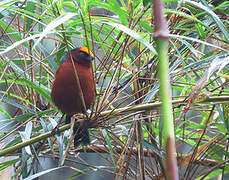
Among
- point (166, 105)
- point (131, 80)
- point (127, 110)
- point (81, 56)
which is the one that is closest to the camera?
point (166, 105)

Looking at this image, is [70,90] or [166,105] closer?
[166,105]

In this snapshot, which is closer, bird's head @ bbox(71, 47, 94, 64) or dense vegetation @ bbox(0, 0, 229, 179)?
dense vegetation @ bbox(0, 0, 229, 179)

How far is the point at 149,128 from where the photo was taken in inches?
47.6

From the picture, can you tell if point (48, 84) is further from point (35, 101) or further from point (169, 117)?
point (169, 117)

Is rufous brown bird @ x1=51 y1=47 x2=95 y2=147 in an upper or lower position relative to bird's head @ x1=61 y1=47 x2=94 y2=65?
lower

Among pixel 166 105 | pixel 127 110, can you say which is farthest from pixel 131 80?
pixel 166 105

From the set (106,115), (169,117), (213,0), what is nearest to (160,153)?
(106,115)

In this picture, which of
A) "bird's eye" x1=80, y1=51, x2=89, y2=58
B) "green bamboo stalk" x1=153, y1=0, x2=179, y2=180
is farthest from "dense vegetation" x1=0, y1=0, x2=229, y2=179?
"green bamboo stalk" x1=153, y1=0, x2=179, y2=180

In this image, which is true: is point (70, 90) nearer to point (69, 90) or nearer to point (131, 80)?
point (69, 90)

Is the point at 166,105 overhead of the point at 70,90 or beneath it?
overhead

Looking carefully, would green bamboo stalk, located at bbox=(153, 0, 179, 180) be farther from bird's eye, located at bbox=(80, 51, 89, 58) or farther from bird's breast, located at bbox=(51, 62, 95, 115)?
bird's eye, located at bbox=(80, 51, 89, 58)

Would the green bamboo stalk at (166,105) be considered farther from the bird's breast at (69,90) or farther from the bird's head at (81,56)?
the bird's head at (81,56)

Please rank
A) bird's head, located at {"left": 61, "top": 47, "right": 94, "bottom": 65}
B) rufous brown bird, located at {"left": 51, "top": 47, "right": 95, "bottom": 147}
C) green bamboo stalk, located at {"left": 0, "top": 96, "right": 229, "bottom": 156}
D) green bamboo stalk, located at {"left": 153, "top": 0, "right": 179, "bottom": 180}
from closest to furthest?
green bamboo stalk, located at {"left": 153, "top": 0, "right": 179, "bottom": 180}, green bamboo stalk, located at {"left": 0, "top": 96, "right": 229, "bottom": 156}, rufous brown bird, located at {"left": 51, "top": 47, "right": 95, "bottom": 147}, bird's head, located at {"left": 61, "top": 47, "right": 94, "bottom": 65}

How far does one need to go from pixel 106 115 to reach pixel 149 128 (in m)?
0.28
